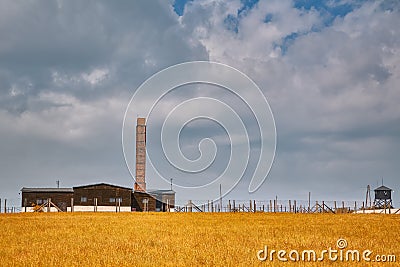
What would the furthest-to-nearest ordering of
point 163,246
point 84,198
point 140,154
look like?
point 140,154 → point 84,198 → point 163,246

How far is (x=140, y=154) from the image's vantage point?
325 feet

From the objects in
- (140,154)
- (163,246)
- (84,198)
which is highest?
(140,154)

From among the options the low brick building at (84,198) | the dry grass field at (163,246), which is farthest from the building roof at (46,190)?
the dry grass field at (163,246)

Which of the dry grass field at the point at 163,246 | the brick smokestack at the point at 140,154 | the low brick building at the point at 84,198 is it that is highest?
the brick smokestack at the point at 140,154

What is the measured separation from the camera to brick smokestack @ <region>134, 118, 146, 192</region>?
98812mm

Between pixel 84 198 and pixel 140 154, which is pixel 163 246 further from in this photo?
pixel 140 154

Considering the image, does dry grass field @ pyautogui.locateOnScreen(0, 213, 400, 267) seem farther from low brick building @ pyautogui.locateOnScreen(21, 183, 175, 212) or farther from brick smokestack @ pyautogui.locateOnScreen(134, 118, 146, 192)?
brick smokestack @ pyautogui.locateOnScreen(134, 118, 146, 192)

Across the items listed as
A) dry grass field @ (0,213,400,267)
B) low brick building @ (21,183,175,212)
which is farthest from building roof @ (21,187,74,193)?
dry grass field @ (0,213,400,267)

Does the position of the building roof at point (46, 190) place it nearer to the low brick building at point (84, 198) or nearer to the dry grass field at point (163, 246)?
the low brick building at point (84, 198)

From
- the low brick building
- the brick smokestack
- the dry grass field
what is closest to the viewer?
the dry grass field

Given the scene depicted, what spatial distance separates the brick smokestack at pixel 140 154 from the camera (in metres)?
98.8

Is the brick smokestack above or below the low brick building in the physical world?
above

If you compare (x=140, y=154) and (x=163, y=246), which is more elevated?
(x=140, y=154)

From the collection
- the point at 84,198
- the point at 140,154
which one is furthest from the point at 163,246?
the point at 140,154
